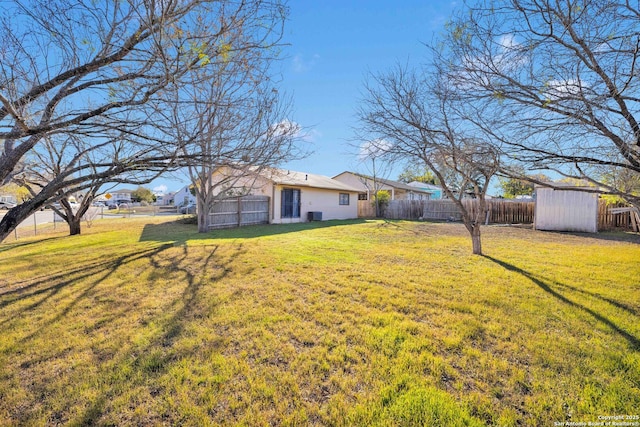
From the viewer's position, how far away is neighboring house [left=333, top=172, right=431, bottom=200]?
26.9m

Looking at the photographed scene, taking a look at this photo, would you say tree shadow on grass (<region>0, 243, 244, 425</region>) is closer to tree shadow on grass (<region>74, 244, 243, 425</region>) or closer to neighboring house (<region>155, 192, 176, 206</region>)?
tree shadow on grass (<region>74, 244, 243, 425</region>)

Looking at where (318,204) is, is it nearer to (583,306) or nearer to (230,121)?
(230,121)

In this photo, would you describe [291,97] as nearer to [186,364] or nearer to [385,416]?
[186,364]

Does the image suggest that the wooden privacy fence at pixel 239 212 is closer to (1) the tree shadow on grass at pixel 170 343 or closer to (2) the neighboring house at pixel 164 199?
(1) the tree shadow on grass at pixel 170 343

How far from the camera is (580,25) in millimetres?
3383

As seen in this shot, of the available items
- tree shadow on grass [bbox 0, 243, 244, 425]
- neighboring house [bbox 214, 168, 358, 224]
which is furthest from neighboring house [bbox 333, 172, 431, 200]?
tree shadow on grass [bbox 0, 243, 244, 425]

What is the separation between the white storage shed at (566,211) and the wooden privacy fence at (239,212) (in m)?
13.8

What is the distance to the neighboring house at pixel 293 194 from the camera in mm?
15320

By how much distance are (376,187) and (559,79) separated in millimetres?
22491

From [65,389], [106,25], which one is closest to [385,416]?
[65,389]

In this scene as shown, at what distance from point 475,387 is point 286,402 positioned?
1.52m

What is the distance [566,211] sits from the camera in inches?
536

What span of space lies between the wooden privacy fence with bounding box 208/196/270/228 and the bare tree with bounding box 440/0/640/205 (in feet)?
37.3

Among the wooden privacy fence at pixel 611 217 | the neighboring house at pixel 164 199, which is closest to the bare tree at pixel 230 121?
the wooden privacy fence at pixel 611 217
